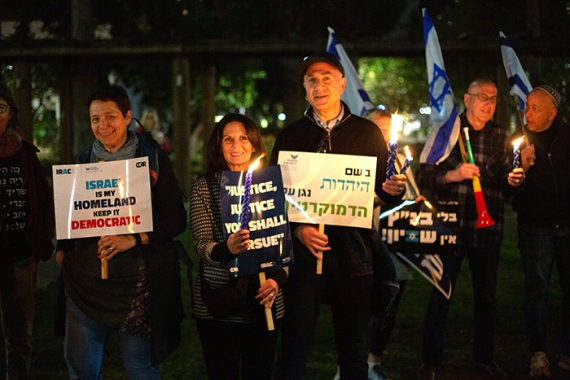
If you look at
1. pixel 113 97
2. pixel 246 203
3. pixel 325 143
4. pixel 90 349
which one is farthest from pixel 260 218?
pixel 90 349

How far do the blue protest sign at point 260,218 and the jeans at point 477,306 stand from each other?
2.10 metres

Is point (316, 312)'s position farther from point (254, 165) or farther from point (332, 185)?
point (254, 165)

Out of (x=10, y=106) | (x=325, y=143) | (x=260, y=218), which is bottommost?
(x=260, y=218)

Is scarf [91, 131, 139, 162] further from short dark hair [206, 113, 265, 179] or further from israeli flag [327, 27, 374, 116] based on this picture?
israeli flag [327, 27, 374, 116]

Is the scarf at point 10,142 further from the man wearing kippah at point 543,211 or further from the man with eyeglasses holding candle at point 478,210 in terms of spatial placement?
the man wearing kippah at point 543,211

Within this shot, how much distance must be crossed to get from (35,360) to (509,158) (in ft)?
13.4

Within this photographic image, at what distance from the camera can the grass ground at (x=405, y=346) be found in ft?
20.7

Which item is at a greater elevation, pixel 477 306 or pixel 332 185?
pixel 332 185

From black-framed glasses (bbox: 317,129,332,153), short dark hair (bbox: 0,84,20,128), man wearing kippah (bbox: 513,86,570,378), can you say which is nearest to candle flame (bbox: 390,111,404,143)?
black-framed glasses (bbox: 317,129,332,153)

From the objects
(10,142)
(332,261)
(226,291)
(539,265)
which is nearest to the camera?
(226,291)

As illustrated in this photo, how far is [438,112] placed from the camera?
6.61m

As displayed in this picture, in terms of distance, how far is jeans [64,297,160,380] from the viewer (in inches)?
174

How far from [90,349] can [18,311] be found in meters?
0.97

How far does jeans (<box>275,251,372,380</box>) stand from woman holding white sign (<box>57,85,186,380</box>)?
2.11 feet
